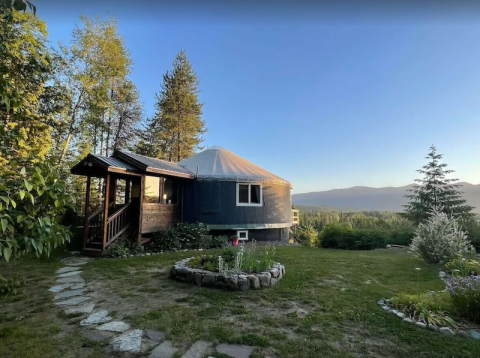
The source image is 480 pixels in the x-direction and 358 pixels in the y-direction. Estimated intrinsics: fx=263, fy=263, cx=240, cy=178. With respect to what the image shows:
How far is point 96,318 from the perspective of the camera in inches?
109

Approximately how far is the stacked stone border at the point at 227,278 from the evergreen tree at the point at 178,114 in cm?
1330

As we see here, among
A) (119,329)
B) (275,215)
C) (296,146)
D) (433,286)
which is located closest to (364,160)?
(296,146)

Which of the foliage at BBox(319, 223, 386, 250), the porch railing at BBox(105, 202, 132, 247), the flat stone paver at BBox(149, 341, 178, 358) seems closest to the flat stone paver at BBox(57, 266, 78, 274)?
the porch railing at BBox(105, 202, 132, 247)

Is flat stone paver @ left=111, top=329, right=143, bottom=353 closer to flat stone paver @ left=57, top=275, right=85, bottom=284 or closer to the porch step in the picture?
flat stone paver @ left=57, top=275, right=85, bottom=284

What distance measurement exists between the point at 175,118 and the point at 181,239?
34.7 ft

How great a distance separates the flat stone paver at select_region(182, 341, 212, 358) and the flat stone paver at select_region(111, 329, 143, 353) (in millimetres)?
425

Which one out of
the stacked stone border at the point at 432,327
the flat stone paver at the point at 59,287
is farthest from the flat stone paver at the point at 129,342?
the stacked stone border at the point at 432,327

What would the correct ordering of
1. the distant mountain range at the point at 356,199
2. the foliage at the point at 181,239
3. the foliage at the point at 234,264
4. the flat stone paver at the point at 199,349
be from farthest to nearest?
the distant mountain range at the point at 356,199 → the foliage at the point at 181,239 → the foliage at the point at 234,264 → the flat stone paver at the point at 199,349

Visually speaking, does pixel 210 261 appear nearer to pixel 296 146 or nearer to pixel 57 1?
pixel 57 1

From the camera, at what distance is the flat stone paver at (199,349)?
2.06 m

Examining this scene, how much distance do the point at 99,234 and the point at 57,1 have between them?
659 centimetres

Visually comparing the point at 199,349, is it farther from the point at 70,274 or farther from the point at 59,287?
the point at 70,274

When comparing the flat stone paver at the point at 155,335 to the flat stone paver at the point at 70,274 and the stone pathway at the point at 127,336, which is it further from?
→ the flat stone paver at the point at 70,274

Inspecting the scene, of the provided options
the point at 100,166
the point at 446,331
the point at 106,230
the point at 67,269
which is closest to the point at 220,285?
the point at 446,331
